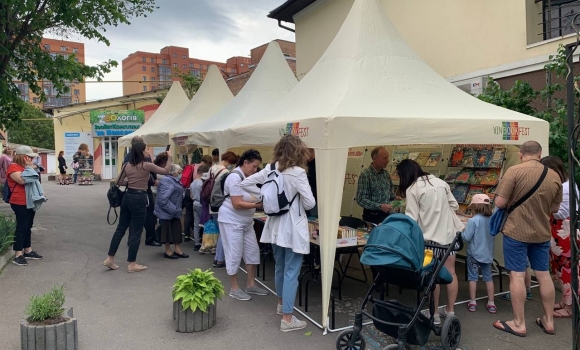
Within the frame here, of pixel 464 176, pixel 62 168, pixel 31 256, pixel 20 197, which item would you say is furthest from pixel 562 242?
pixel 62 168

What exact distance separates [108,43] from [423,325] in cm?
1058

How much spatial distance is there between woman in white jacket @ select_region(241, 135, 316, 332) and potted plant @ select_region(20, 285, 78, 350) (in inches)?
76.9

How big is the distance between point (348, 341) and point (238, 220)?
199cm

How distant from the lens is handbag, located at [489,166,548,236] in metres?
4.06

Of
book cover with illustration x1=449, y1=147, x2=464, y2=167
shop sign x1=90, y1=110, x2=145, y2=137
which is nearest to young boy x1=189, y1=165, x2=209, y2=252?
book cover with illustration x1=449, y1=147, x2=464, y2=167

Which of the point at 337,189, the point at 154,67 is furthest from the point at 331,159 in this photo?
the point at 154,67

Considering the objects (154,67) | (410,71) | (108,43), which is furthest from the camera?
(154,67)

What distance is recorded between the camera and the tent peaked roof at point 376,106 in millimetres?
4383

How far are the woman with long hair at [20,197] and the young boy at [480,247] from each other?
617 centimetres

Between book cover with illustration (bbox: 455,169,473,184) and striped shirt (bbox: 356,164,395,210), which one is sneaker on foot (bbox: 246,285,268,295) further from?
book cover with illustration (bbox: 455,169,473,184)

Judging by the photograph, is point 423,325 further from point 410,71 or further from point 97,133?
point 97,133

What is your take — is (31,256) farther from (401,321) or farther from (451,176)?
(451,176)

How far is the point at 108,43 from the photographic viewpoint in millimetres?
11133

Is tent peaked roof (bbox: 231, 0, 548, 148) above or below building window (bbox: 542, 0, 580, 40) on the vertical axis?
below
